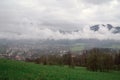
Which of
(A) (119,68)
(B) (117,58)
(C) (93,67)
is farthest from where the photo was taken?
(B) (117,58)

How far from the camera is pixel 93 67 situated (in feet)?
274

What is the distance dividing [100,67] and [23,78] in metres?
65.0

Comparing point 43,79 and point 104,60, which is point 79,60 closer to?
point 104,60

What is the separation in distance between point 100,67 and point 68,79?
5966 centimetres

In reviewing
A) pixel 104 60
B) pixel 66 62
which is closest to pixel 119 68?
pixel 104 60

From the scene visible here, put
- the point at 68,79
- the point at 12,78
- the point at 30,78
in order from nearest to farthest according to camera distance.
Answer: the point at 12,78 → the point at 30,78 → the point at 68,79

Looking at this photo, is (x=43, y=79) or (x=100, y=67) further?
(x=100, y=67)

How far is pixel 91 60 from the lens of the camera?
280 feet

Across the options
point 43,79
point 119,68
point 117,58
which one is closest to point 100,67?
point 119,68

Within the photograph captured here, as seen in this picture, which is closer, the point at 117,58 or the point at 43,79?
the point at 43,79

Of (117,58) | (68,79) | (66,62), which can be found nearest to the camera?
(68,79)

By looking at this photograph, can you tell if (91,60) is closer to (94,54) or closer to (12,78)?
(94,54)

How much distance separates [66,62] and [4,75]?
9508 centimetres

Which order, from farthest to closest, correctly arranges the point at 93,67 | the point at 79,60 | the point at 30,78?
the point at 79,60 < the point at 93,67 < the point at 30,78
